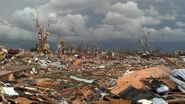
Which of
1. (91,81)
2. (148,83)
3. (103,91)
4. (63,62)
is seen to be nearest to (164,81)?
(148,83)

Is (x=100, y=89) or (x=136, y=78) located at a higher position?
(x=136, y=78)

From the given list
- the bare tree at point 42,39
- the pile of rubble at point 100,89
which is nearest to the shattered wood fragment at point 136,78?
the pile of rubble at point 100,89

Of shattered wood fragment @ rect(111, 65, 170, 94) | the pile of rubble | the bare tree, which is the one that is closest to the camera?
the pile of rubble

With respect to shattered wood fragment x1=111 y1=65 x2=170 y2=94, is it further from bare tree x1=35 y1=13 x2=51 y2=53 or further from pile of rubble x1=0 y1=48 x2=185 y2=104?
bare tree x1=35 y1=13 x2=51 y2=53

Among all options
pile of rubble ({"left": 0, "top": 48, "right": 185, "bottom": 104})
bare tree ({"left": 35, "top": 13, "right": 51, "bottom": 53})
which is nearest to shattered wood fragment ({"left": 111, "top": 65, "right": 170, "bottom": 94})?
pile of rubble ({"left": 0, "top": 48, "right": 185, "bottom": 104})

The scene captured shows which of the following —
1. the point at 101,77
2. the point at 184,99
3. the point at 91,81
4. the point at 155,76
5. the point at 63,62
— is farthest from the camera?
the point at 63,62

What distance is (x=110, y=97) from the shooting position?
495 inches

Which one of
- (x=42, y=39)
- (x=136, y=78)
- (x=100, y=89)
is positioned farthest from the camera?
(x=42, y=39)

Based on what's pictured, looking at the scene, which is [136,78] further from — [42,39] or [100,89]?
[42,39]

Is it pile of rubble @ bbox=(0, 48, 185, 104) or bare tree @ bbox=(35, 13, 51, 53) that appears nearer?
pile of rubble @ bbox=(0, 48, 185, 104)

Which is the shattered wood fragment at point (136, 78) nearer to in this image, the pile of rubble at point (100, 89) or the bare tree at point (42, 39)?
the pile of rubble at point (100, 89)

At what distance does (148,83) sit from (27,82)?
447 cm

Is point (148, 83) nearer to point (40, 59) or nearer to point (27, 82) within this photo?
Answer: point (27, 82)

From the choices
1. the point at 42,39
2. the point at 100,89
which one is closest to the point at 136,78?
the point at 100,89
